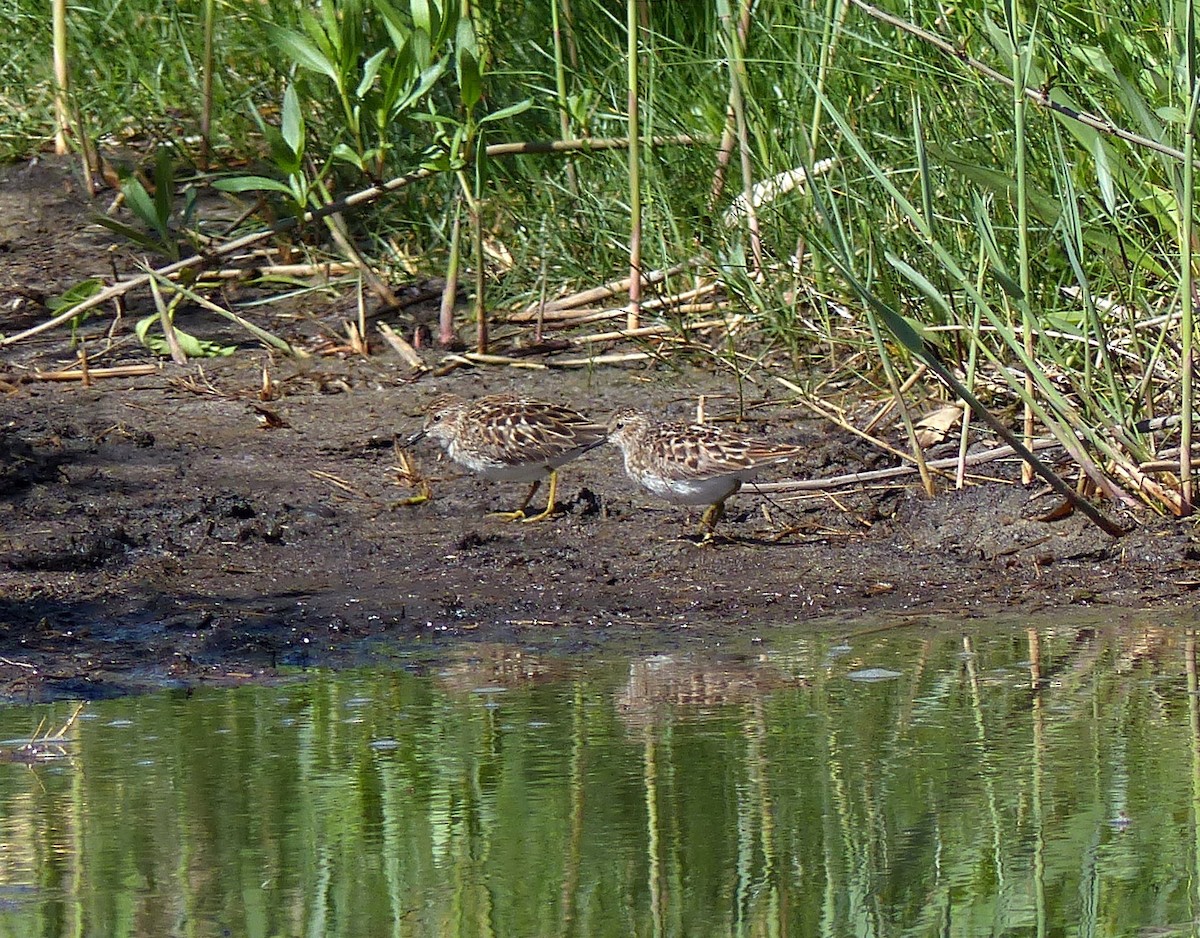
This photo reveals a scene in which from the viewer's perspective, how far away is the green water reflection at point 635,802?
2.96 metres

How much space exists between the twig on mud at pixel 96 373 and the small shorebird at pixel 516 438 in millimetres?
1627

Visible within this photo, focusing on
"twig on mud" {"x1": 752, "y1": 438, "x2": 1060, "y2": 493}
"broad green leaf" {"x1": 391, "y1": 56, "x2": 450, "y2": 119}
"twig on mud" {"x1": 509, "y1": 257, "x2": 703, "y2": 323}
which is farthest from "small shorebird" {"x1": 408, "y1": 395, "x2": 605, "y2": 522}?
"broad green leaf" {"x1": 391, "y1": 56, "x2": 450, "y2": 119}

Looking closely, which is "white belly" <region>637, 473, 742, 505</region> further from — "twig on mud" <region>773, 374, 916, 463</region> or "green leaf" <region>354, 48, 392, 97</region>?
"green leaf" <region>354, 48, 392, 97</region>

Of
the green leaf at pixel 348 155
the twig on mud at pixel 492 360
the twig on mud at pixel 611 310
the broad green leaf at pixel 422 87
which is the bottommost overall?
the twig on mud at pixel 492 360

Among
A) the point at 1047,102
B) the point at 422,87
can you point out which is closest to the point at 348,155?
the point at 422,87

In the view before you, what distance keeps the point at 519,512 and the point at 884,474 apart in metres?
1.25

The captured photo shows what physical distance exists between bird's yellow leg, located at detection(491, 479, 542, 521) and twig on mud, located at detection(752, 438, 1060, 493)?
80 centimetres

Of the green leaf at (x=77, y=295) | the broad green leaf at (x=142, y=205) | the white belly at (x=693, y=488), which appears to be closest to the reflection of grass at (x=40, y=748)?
the white belly at (x=693, y=488)

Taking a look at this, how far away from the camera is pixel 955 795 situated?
354cm

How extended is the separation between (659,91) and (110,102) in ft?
9.68

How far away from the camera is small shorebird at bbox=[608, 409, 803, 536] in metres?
6.17

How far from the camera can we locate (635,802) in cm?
352

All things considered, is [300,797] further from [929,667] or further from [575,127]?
[575,127]

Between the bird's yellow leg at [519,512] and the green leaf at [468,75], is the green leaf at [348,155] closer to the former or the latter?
the green leaf at [468,75]
